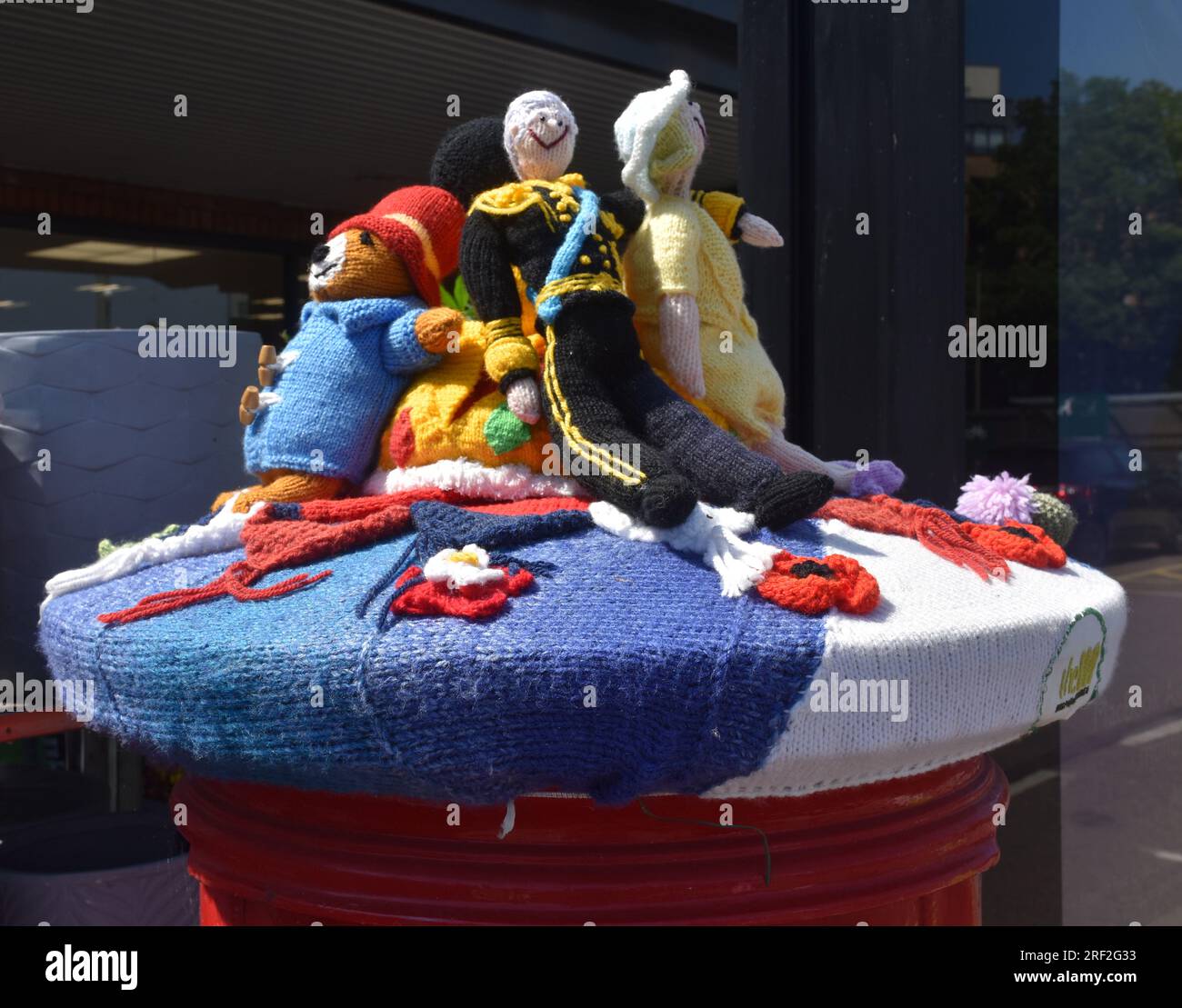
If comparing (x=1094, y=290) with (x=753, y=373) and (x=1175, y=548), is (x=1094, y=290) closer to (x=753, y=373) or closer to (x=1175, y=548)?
(x=1175, y=548)

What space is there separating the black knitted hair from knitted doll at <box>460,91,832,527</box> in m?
0.04

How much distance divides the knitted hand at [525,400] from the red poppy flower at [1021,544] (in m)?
0.49

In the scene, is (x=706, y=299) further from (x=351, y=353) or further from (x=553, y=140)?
(x=351, y=353)

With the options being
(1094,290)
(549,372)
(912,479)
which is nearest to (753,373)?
A: (549,372)

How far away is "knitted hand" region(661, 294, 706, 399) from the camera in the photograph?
4.49ft

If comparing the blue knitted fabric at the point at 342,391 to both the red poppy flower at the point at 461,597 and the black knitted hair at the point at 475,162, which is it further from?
the red poppy flower at the point at 461,597

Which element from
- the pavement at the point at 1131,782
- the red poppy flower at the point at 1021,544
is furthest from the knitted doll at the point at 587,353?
the pavement at the point at 1131,782

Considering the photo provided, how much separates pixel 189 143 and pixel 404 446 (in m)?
5.12

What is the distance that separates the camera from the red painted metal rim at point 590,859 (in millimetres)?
1096

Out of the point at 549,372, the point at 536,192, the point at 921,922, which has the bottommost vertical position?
the point at 921,922

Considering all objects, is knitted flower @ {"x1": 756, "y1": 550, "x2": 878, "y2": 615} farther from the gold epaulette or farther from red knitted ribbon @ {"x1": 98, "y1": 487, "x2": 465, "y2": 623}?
the gold epaulette

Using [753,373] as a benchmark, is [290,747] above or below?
below

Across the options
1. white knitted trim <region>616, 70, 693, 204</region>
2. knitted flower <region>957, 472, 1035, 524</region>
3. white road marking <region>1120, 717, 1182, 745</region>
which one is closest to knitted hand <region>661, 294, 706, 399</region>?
white knitted trim <region>616, 70, 693, 204</region>
